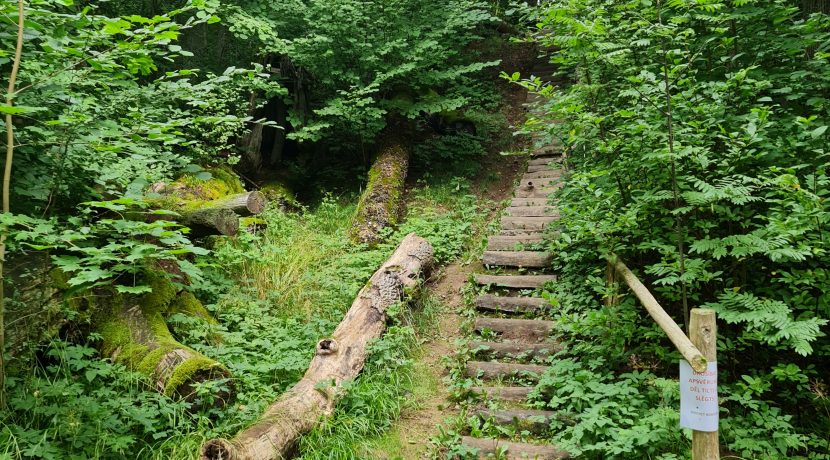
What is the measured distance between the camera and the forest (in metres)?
3.06

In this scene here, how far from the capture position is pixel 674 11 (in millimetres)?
4758

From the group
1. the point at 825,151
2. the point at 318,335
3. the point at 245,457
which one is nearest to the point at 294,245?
the point at 318,335

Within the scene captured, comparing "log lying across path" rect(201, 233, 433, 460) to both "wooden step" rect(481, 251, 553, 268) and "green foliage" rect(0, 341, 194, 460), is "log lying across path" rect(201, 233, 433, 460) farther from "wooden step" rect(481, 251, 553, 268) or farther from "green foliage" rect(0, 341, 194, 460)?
"wooden step" rect(481, 251, 553, 268)

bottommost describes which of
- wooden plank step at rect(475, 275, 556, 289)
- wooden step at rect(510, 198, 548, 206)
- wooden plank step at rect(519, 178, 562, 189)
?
wooden plank step at rect(475, 275, 556, 289)

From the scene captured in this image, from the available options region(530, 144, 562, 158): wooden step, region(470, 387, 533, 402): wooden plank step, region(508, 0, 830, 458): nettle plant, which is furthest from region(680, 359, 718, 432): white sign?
region(530, 144, 562, 158): wooden step

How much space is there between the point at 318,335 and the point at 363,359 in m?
0.69

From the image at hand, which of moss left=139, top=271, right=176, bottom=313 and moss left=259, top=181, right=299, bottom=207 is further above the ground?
moss left=259, top=181, right=299, bottom=207

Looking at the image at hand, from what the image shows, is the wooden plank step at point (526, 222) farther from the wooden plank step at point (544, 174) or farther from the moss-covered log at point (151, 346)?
the moss-covered log at point (151, 346)

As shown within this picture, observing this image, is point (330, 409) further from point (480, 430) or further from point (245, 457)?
point (480, 430)

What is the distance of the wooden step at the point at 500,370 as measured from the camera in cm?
446

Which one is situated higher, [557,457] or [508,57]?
[508,57]

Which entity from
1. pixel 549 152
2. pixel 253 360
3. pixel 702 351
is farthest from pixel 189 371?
pixel 549 152

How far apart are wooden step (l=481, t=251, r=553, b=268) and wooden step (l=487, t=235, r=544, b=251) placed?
19cm

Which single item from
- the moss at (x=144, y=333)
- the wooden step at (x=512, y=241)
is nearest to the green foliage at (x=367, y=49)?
the wooden step at (x=512, y=241)
